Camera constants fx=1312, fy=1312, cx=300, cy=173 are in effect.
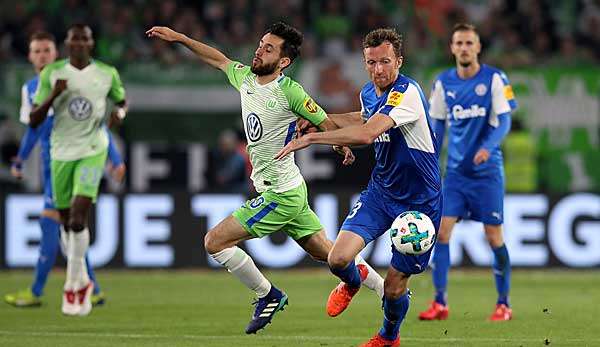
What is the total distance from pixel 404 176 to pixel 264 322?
160 cm

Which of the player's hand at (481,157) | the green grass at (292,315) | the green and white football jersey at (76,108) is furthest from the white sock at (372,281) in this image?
the green and white football jersey at (76,108)

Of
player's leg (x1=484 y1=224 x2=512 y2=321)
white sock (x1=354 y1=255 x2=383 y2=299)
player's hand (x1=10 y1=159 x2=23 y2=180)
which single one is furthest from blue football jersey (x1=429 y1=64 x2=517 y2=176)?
player's hand (x1=10 y1=159 x2=23 y2=180)

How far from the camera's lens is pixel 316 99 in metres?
19.2

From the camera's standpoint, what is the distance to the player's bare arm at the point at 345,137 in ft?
26.2

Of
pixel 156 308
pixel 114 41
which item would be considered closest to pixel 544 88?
pixel 114 41

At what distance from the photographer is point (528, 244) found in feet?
54.2

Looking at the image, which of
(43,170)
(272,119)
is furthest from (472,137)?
(43,170)

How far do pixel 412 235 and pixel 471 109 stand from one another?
10.1ft

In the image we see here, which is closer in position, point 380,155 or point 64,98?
point 380,155

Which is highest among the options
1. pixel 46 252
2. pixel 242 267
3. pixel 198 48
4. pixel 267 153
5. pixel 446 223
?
pixel 198 48

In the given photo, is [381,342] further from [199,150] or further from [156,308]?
[199,150]

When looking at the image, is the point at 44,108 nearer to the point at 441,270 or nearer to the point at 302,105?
the point at 302,105

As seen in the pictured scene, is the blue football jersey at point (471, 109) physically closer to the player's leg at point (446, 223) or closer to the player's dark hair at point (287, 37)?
the player's leg at point (446, 223)

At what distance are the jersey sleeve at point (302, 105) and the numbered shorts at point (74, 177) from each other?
9.93 feet
